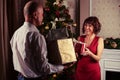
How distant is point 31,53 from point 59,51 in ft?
0.76

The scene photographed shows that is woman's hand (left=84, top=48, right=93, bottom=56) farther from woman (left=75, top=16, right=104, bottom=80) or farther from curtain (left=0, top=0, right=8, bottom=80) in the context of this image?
curtain (left=0, top=0, right=8, bottom=80)

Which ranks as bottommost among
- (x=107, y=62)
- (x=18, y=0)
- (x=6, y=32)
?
(x=107, y=62)

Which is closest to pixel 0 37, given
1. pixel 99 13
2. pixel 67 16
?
pixel 67 16

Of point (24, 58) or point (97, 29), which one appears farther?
point (97, 29)

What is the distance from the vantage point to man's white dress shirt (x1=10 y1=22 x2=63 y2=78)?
1.71 metres

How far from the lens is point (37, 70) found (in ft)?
5.84

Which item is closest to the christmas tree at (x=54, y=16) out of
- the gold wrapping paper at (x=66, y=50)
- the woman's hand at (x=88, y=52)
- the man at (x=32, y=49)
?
the woman's hand at (x=88, y=52)

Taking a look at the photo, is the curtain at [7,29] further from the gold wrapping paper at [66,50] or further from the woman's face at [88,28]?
the gold wrapping paper at [66,50]

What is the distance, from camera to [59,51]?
182 centimetres

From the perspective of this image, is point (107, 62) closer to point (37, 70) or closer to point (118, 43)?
point (118, 43)

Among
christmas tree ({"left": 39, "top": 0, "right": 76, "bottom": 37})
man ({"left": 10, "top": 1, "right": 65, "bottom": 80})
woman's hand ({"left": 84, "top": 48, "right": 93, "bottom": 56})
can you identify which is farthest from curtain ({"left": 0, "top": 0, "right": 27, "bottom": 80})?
man ({"left": 10, "top": 1, "right": 65, "bottom": 80})

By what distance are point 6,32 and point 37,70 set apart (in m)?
2.08

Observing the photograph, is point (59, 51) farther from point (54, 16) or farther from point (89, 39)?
point (54, 16)

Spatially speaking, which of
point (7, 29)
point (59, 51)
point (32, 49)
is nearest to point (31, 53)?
point (32, 49)
